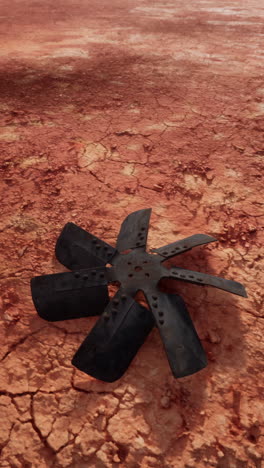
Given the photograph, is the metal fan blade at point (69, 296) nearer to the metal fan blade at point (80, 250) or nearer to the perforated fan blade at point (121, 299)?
the perforated fan blade at point (121, 299)

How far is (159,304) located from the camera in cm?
187

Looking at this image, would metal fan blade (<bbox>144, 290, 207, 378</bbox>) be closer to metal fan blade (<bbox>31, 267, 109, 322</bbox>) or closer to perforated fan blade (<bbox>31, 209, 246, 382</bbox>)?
perforated fan blade (<bbox>31, 209, 246, 382</bbox>)

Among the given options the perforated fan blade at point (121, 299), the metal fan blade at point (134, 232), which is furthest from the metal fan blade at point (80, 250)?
the metal fan blade at point (134, 232)

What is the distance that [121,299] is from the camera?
1.84 meters

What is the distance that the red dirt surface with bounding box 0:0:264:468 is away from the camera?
1609mm

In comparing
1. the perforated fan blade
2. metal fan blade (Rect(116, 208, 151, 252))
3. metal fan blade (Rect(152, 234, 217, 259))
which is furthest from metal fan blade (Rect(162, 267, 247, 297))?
metal fan blade (Rect(116, 208, 151, 252))

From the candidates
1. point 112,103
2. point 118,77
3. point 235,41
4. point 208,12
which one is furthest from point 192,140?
point 208,12

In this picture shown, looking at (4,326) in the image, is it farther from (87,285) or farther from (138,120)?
(138,120)

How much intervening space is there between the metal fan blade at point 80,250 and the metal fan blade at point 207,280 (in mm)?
416

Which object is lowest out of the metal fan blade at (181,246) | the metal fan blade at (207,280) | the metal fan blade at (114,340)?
the metal fan blade at (114,340)

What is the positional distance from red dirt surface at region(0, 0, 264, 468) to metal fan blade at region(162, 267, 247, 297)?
21 cm

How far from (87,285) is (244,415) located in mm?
1061

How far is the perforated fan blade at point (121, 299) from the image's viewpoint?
5.54 ft

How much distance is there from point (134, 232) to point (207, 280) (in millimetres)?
622
